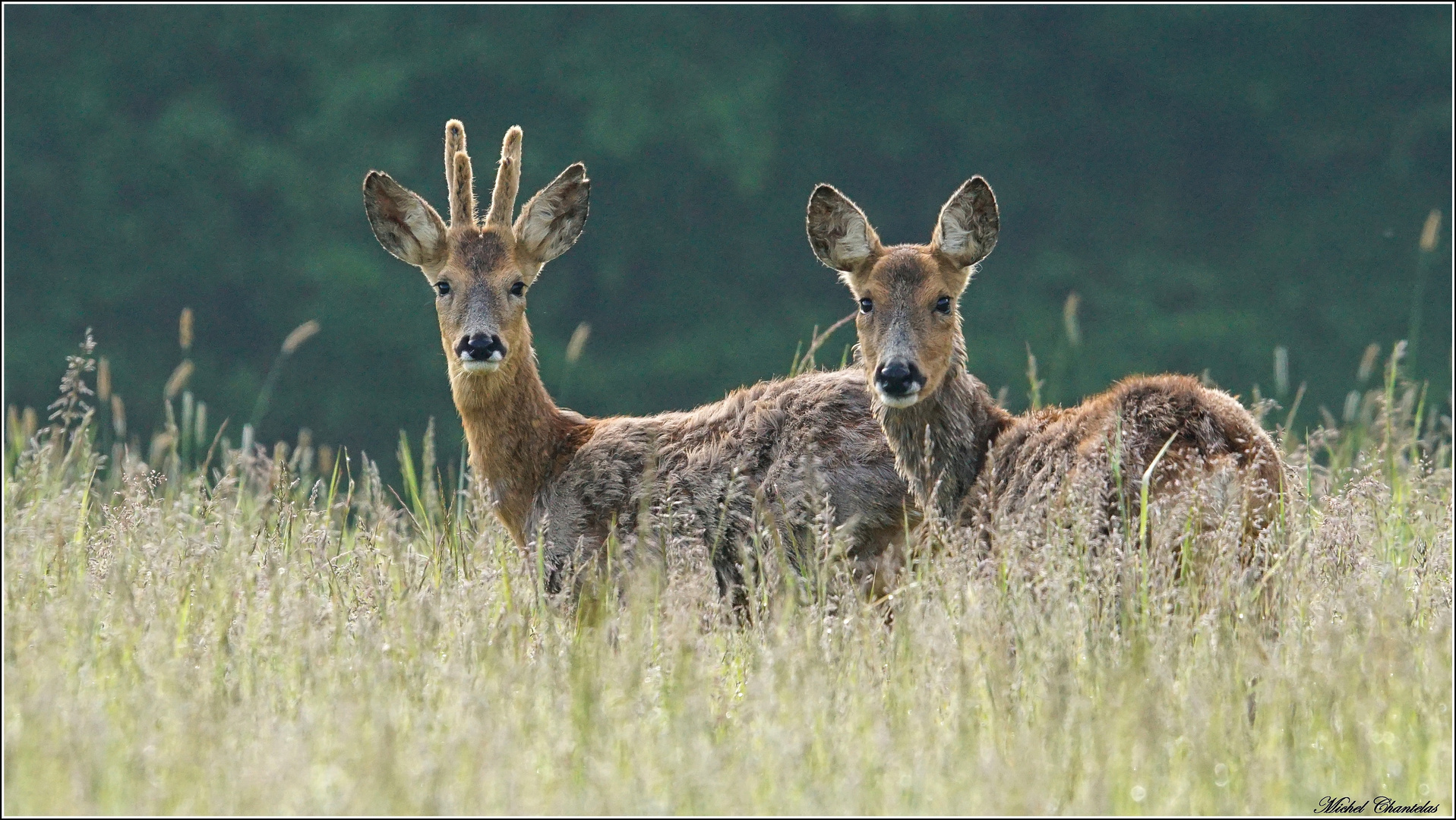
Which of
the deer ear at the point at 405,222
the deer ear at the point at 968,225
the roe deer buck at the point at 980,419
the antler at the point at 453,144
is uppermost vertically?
the antler at the point at 453,144

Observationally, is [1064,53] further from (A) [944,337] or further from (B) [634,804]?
(B) [634,804]

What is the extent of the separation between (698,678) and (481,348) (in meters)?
2.25

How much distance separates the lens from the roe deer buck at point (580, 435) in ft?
18.4

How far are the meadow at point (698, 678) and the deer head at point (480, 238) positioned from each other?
1032 millimetres

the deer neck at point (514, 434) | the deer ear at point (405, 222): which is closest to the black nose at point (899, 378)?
the deer neck at point (514, 434)

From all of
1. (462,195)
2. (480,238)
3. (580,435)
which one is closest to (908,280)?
(580,435)

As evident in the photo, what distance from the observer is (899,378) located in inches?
205

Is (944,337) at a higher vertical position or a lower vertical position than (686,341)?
lower

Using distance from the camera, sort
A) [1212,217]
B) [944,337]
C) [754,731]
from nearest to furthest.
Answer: [754,731], [944,337], [1212,217]

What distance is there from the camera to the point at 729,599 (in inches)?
199

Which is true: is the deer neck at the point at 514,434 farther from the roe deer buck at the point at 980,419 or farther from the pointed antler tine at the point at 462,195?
the roe deer buck at the point at 980,419

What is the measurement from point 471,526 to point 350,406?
36.8 feet

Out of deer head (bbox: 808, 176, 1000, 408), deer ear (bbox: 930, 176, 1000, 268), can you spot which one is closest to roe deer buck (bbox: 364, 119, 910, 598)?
deer head (bbox: 808, 176, 1000, 408)

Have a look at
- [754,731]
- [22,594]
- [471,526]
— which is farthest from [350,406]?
[754,731]
